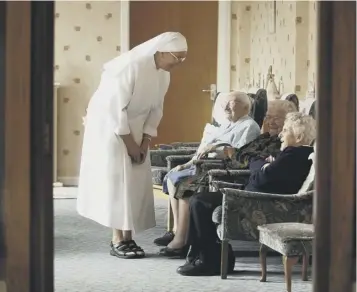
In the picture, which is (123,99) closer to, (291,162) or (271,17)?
(291,162)

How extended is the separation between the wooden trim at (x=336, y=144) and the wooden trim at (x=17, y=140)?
849mm

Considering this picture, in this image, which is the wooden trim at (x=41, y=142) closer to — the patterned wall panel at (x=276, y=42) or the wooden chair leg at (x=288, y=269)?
the wooden chair leg at (x=288, y=269)

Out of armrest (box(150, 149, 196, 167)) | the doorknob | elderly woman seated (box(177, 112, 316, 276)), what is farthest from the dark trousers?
the doorknob

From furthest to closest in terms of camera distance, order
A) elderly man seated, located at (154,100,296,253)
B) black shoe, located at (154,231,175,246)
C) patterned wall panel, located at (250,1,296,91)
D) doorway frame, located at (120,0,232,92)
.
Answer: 1. doorway frame, located at (120,0,232,92)
2. patterned wall panel, located at (250,1,296,91)
3. black shoe, located at (154,231,175,246)
4. elderly man seated, located at (154,100,296,253)

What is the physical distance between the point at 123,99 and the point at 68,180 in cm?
361

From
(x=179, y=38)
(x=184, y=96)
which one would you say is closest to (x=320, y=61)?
(x=179, y=38)

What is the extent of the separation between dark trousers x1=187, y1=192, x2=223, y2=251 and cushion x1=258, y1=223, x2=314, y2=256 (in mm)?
436

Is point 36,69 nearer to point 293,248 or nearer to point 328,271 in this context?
point 328,271

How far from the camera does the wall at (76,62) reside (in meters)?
7.46

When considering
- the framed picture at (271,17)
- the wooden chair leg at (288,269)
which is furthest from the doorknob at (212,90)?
the wooden chair leg at (288,269)

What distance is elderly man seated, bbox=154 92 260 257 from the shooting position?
4.31 meters

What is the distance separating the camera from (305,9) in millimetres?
5867

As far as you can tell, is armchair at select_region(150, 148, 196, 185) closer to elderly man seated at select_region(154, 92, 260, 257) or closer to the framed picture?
elderly man seated at select_region(154, 92, 260, 257)

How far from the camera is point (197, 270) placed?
3.83 m
